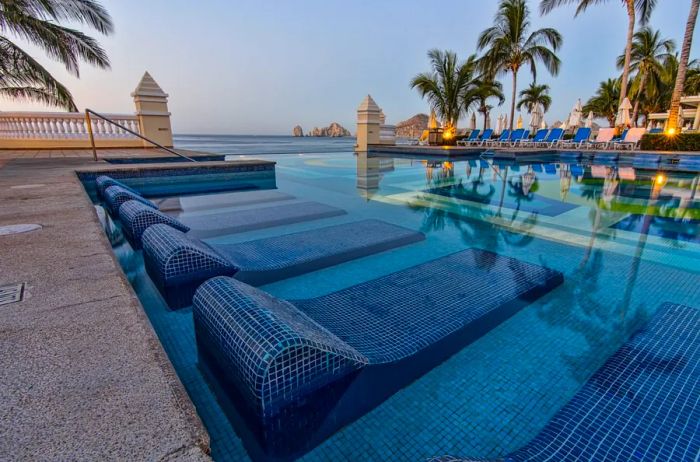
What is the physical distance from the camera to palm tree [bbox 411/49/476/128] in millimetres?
17047

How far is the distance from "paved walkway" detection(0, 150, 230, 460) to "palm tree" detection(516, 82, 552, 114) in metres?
35.0

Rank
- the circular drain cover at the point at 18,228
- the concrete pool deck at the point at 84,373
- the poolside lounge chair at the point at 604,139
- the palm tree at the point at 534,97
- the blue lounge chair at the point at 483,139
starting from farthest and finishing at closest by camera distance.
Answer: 1. the palm tree at the point at 534,97
2. the blue lounge chair at the point at 483,139
3. the poolside lounge chair at the point at 604,139
4. the circular drain cover at the point at 18,228
5. the concrete pool deck at the point at 84,373

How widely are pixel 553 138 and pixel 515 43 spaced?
608cm

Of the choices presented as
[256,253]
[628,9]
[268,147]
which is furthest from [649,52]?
[256,253]

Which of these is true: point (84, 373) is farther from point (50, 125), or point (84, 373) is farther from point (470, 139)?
point (470, 139)

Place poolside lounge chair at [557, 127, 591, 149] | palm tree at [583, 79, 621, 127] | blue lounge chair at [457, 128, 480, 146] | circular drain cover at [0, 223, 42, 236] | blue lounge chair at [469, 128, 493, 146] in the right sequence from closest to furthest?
circular drain cover at [0, 223, 42, 236] < poolside lounge chair at [557, 127, 591, 149] < blue lounge chair at [469, 128, 493, 146] < blue lounge chair at [457, 128, 480, 146] < palm tree at [583, 79, 621, 127]

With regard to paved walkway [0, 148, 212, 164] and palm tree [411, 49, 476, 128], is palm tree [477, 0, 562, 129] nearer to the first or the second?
palm tree [411, 49, 476, 128]

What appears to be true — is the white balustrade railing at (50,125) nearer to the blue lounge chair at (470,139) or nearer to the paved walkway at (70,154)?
the paved walkway at (70,154)

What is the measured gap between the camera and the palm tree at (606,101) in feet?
102

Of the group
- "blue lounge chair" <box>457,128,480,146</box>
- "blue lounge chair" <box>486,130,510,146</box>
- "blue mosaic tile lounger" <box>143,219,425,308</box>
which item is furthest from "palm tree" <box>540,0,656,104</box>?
"blue mosaic tile lounger" <box>143,219,425,308</box>

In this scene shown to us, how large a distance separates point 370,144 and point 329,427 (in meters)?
17.1

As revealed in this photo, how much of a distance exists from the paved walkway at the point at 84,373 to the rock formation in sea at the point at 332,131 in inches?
3013

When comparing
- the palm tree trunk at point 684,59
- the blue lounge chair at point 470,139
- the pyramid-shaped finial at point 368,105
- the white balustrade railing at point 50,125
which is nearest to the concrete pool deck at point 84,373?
the white balustrade railing at point 50,125

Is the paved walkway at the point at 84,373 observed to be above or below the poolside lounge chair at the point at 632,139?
below
